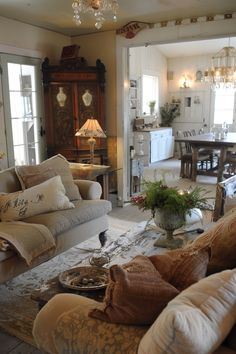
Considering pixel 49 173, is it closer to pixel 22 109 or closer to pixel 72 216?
pixel 72 216

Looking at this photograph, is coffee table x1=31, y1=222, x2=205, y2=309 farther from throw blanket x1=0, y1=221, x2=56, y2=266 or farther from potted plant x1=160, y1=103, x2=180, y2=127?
potted plant x1=160, y1=103, x2=180, y2=127

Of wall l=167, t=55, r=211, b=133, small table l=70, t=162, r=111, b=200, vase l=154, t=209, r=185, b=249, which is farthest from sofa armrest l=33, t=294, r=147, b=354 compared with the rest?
wall l=167, t=55, r=211, b=133

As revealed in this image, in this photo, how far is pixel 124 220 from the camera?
4570 mm

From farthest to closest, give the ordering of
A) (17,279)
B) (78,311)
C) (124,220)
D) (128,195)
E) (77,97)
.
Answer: (128,195), (77,97), (124,220), (17,279), (78,311)

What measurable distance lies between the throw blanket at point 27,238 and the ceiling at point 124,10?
244 centimetres

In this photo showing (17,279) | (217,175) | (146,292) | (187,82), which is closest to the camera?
(146,292)

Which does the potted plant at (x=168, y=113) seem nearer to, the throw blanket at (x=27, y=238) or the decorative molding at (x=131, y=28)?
the decorative molding at (x=131, y=28)

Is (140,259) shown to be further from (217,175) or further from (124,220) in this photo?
(217,175)

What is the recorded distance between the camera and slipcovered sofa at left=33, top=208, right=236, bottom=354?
2.94 ft

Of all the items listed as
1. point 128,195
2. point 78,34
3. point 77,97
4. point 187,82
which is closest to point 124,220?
point 128,195

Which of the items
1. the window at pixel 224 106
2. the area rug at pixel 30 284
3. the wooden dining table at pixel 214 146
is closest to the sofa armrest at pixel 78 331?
the area rug at pixel 30 284

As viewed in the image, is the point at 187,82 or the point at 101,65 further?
the point at 187,82

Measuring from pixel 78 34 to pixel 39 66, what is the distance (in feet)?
2.86

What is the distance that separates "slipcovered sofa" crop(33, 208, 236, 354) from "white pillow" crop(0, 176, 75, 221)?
5.29ft
